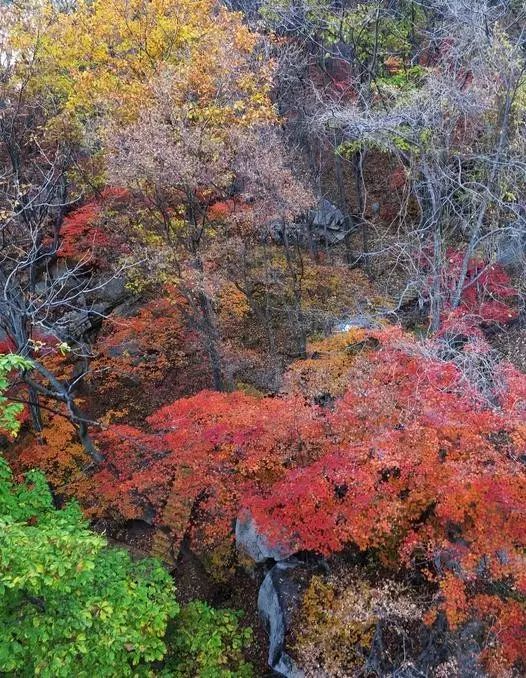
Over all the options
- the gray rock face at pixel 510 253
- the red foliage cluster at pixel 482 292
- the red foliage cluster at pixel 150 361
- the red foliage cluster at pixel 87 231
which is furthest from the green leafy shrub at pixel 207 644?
the gray rock face at pixel 510 253

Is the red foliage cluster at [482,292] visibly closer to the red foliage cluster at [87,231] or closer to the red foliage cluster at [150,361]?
the red foliage cluster at [150,361]

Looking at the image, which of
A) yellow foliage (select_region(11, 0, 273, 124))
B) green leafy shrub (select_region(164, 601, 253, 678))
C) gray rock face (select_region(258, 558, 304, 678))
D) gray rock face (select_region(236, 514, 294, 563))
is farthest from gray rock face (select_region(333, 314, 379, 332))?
green leafy shrub (select_region(164, 601, 253, 678))

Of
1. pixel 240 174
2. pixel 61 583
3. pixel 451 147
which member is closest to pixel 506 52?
pixel 451 147

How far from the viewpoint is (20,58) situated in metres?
14.2

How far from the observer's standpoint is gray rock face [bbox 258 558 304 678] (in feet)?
30.2

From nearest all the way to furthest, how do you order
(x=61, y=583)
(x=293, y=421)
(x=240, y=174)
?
(x=61, y=583)
(x=293, y=421)
(x=240, y=174)

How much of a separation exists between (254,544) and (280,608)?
1423 millimetres

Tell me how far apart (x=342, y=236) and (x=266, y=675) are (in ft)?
52.4

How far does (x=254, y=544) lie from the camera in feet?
35.4

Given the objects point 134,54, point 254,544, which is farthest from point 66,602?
point 134,54

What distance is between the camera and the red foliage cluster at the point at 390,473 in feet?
24.4

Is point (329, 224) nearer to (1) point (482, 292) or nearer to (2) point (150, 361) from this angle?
(1) point (482, 292)

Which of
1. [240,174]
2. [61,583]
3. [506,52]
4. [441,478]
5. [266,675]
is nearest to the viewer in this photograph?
[61,583]

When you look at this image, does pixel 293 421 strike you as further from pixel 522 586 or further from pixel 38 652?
pixel 38 652
